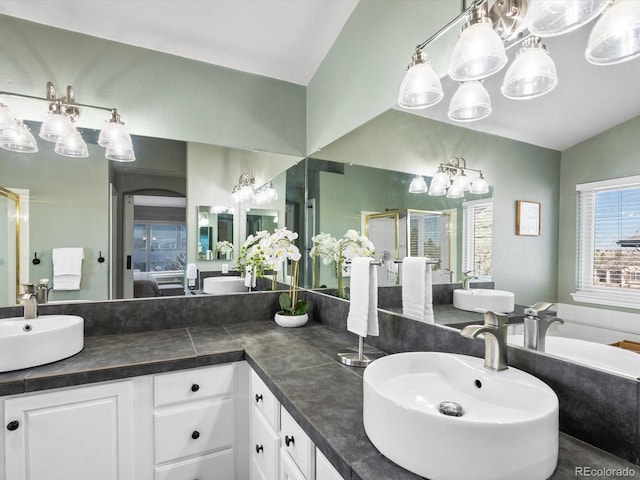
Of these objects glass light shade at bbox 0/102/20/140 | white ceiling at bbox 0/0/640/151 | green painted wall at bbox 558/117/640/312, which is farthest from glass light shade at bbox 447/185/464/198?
glass light shade at bbox 0/102/20/140

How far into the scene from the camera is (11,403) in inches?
48.3

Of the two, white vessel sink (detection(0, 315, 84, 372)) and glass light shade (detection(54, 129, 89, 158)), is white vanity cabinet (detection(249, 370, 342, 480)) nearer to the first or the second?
white vessel sink (detection(0, 315, 84, 372))

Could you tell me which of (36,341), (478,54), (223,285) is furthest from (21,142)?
(478,54)

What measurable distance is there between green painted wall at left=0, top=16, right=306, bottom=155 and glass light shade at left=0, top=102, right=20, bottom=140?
14 centimetres

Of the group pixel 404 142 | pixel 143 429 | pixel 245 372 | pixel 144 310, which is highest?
pixel 404 142

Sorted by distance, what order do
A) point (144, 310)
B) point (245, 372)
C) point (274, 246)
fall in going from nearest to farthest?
point (245, 372) < point (144, 310) < point (274, 246)

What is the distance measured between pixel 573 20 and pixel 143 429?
2.02 meters

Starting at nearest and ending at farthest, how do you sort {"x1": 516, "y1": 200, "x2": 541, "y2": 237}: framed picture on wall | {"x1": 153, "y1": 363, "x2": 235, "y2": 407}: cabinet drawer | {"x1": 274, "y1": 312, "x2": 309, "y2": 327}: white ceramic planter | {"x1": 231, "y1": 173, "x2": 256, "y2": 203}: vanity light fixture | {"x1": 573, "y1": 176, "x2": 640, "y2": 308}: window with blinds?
{"x1": 573, "y1": 176, "x2": 640, "y2": 308}: window with blinds → {"x1": 516, "y1": 200, "x2": 541, "y2": 237}: framed picture on wall → {"x1": 153, "y1": 363, "x2": 235, "y2": 407}: cabinet drawer → {"x1": 274, "y1": 312, "x2": 309, "y2": 327}: white ceramic planter → {"x1": 231, "y1": 173, "x2": 256, "y2": 203}: vanity light fixture

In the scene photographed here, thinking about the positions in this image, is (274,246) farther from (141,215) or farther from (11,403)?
(11,403)

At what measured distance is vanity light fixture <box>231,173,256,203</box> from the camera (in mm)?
2254

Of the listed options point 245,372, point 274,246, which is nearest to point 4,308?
point 245,372

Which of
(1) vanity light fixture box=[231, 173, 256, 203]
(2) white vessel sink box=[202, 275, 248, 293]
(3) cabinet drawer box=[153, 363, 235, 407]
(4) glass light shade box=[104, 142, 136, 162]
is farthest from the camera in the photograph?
(1) vanity light fixture box=[231, 173, 256, 203]

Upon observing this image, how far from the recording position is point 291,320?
1.98 meters

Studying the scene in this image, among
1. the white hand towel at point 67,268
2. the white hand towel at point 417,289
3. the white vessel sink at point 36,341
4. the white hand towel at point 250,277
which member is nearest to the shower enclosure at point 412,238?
the white hand towel at point 417,289
